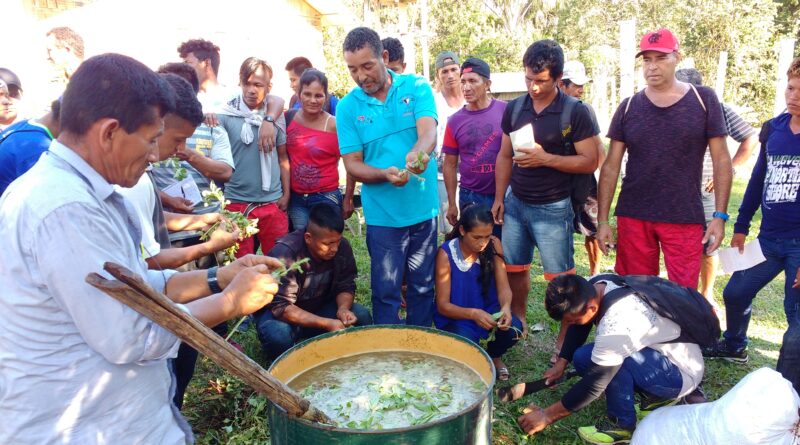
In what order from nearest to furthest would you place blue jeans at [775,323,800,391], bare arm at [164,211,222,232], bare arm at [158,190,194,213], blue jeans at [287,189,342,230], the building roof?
1. blue jeans at [775,323,800,391]
2. bare arm at [164,211,222,232]
3. bare arm at [158,190,194,213]
4. blue jeans at [287,189,342,230]
5. the building roof

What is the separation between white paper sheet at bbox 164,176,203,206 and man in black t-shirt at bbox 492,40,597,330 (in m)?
2.14

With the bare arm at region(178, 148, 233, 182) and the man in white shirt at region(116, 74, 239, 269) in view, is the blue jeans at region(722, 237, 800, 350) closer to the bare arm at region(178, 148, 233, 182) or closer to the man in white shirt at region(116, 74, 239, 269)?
the man in white shirt at region(116, 74, 239, 269)

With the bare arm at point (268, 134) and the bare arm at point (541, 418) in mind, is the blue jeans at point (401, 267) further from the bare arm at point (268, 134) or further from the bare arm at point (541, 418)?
the bare arm at point (268, 134)

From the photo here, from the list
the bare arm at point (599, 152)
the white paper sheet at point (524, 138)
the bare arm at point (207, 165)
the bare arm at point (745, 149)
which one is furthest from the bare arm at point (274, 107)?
the bare arm at point (745, 149)

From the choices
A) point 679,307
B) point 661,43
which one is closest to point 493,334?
point 679,307

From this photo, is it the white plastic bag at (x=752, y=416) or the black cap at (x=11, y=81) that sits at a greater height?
the black cap at (x=11, y=81)

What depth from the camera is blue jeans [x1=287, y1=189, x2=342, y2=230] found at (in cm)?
461

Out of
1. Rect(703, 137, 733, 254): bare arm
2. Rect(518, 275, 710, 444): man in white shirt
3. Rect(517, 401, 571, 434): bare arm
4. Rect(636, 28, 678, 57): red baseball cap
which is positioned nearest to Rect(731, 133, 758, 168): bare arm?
Rect(703, 137, 733, 254): bare arm

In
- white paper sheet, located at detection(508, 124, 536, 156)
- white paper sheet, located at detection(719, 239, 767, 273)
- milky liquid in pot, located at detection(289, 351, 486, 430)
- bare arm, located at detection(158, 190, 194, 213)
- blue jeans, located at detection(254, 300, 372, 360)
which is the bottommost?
blue jeans, located at detection(254, 300, 372, 360)

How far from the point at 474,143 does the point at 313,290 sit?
1.74 m

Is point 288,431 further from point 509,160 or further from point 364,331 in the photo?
point 509,160

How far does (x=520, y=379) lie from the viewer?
12.1 feet

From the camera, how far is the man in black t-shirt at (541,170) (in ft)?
11.9

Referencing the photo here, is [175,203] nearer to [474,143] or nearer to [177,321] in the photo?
[474,143]
